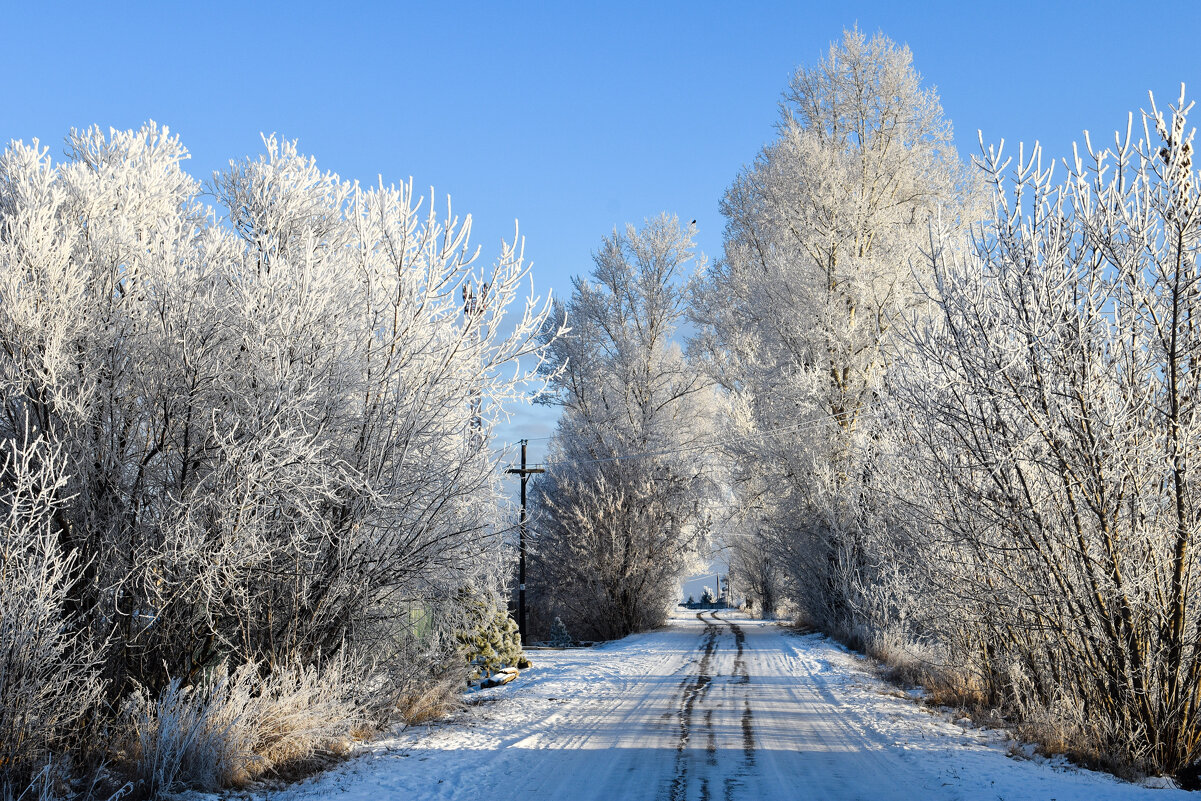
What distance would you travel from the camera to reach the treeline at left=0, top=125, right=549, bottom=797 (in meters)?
5.29

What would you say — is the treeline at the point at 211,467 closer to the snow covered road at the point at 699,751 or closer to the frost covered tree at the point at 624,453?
the snow covered road at the point at 699,751

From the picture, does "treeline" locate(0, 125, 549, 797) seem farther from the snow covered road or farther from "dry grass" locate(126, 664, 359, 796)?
→ the snow covered road

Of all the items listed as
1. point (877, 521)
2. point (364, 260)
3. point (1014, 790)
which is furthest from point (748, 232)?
point (1014, 790)

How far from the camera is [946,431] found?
22.1 feet

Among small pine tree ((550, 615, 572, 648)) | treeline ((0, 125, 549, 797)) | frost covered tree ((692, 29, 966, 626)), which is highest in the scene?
frost covered tree ((692, 29, 966, 626))

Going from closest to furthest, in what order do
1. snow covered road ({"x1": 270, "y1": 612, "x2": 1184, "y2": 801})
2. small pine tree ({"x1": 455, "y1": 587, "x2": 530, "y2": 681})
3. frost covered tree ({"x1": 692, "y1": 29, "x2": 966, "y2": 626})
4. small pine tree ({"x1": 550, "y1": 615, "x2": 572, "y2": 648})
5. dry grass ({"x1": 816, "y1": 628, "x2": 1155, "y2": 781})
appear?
snow covered road ({"x1": 270, "y1": 612, "x2": 1184, "y2": 801}) < dry grass ({"x1": 816, "y1": 628, "x2": 1155, "y2": 781}) < small pine tree ({"x1": 455, "y1": 587, "x2": 530, "y2": 681}) < frost covered tree ({"x1": 692, "y1": 29, "x2": 966, "y2": 626}) < small pine tree ({"x1": 550, "y1": 615, "x2": 572, "y2": 648})

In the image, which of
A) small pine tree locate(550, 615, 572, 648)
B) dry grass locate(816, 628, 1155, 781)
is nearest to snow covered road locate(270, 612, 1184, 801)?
dry grass locate(816, 628, 1155, 781)

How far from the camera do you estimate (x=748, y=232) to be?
22484mm

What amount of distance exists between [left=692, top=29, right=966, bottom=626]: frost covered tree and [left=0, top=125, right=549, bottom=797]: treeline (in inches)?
423

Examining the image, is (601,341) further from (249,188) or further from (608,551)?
(249,188)

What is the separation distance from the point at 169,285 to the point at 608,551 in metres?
16.3

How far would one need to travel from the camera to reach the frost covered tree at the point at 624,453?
21500 mm

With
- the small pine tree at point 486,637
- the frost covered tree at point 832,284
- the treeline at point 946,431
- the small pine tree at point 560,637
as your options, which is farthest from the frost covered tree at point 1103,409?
the small pine tree at point 560,637

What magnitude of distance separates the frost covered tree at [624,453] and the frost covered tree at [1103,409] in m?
15.5
